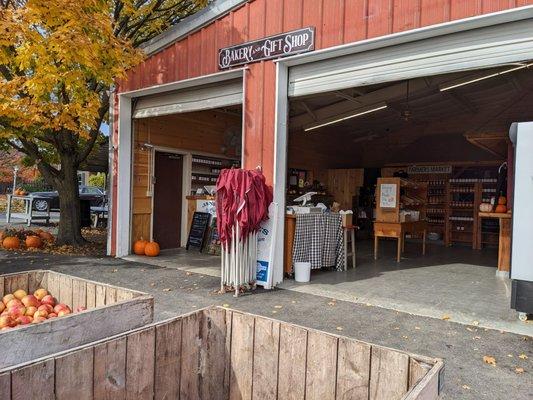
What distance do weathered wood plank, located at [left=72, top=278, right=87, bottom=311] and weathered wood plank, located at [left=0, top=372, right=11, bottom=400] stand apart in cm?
134

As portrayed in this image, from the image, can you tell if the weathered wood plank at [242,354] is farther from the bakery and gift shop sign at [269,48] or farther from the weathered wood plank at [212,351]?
the bakery and gift shop sign at [269,48]

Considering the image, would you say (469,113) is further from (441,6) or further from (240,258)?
(240,258)

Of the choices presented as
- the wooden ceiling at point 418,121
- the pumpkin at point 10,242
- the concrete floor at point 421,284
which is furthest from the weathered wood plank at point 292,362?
the pumpkin at point 10,242

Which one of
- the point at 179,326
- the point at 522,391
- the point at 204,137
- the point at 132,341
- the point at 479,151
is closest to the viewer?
the point at 132,341

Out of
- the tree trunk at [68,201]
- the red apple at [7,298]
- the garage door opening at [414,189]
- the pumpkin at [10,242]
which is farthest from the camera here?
the tree trunk at [68,201]

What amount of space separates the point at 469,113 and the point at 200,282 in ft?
32.5

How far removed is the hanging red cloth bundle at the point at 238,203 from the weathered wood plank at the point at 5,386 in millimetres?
3719

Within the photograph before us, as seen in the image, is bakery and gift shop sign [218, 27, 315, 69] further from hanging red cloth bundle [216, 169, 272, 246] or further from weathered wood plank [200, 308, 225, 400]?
weathered wood plank [200, 308, 225, 400]

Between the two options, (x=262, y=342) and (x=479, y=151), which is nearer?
(x=262, y=342)

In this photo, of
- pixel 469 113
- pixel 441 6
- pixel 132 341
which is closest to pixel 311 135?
pixel 469 113

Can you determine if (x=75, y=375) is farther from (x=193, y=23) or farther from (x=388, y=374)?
(x=193, y=23)

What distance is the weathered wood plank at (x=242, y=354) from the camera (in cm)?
221

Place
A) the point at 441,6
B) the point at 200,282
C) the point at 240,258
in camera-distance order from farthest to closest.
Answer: the point at 200,282, the point at 240,258, the point at 441,6

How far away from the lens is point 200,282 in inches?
232
